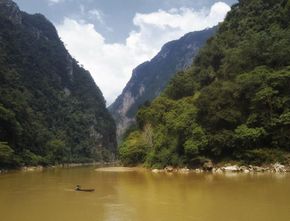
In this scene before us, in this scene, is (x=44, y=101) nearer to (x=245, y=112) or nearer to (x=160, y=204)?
(x=245, y=112)

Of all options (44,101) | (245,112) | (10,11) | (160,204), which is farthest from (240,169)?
(10,11)

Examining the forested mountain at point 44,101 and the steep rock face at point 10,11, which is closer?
the forested mountain at point 44,101

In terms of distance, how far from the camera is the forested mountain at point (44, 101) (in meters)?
80.4

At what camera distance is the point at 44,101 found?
135m

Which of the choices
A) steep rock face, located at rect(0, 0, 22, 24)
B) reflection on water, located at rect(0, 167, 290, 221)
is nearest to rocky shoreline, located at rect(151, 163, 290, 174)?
reflection on water, located at rect(0, 167, 290, 221)

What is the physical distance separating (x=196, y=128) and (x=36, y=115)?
78.3m

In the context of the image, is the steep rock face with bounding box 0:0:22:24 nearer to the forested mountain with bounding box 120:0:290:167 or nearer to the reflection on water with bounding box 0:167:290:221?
the forested mountain with bounding box 120:0:290:167

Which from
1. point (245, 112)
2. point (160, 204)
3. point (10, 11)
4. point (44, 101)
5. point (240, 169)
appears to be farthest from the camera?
point (10, 11)

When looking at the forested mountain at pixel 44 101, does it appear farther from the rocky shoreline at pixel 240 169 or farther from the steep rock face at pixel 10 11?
the rocky shoreline at pixel 240 169

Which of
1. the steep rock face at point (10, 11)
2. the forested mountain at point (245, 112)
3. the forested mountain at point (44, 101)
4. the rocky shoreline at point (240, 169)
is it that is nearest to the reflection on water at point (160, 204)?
the rocky shoreline at point (240, 169)

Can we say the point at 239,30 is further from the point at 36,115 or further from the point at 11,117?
the point at 36,115

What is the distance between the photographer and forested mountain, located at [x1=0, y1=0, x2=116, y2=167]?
80.4 m

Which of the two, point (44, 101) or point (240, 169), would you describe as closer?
point (240, 169)

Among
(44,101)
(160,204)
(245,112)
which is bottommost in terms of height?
(160,204)
